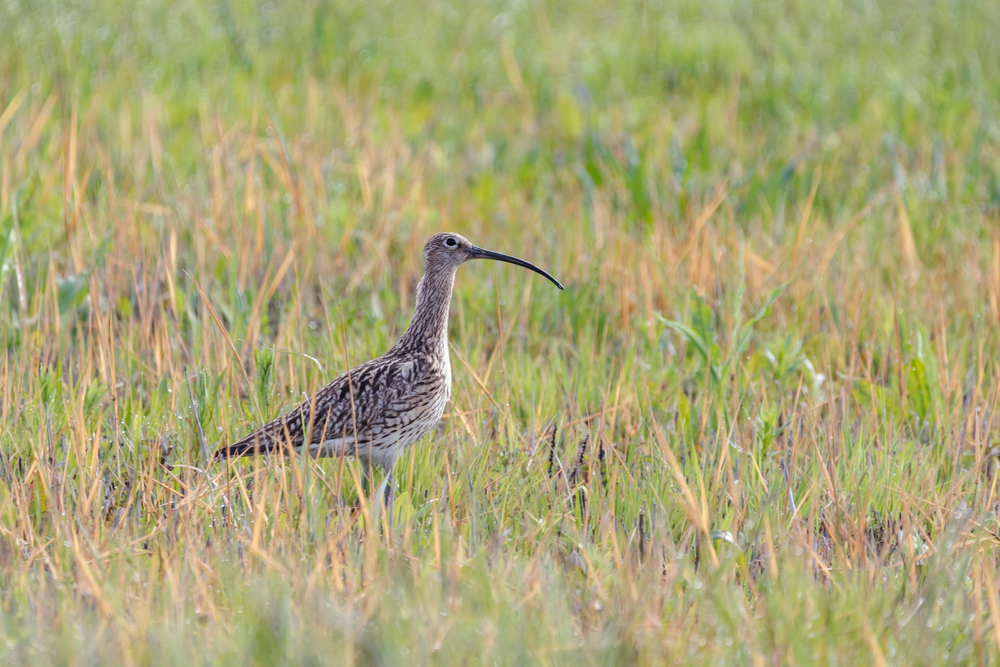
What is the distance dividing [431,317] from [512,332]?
1.12 m

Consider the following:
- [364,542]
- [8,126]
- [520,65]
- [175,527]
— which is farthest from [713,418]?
[520,65]

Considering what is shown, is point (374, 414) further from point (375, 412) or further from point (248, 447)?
point (248, 447)

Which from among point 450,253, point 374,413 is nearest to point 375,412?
point 374,413

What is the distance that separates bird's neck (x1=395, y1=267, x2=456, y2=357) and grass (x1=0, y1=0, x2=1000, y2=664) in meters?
0.15

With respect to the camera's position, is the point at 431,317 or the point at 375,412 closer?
the point at 375,412

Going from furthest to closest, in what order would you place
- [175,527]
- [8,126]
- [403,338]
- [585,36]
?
[585,36] < [8,126] < [403,338] < [175,527]

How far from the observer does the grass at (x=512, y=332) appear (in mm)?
2754

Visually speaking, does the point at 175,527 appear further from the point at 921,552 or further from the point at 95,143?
the point at 95,143

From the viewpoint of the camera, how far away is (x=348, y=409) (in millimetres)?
3879

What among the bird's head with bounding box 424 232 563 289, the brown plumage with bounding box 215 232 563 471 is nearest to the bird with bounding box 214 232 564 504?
the brown plumage with bounding box 215 232 563 471

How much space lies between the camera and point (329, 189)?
6715 mm

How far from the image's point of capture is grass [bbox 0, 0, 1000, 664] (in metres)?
2.75

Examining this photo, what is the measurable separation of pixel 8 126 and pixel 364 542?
4956 mm

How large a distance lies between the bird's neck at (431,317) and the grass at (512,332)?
0.15 metres
